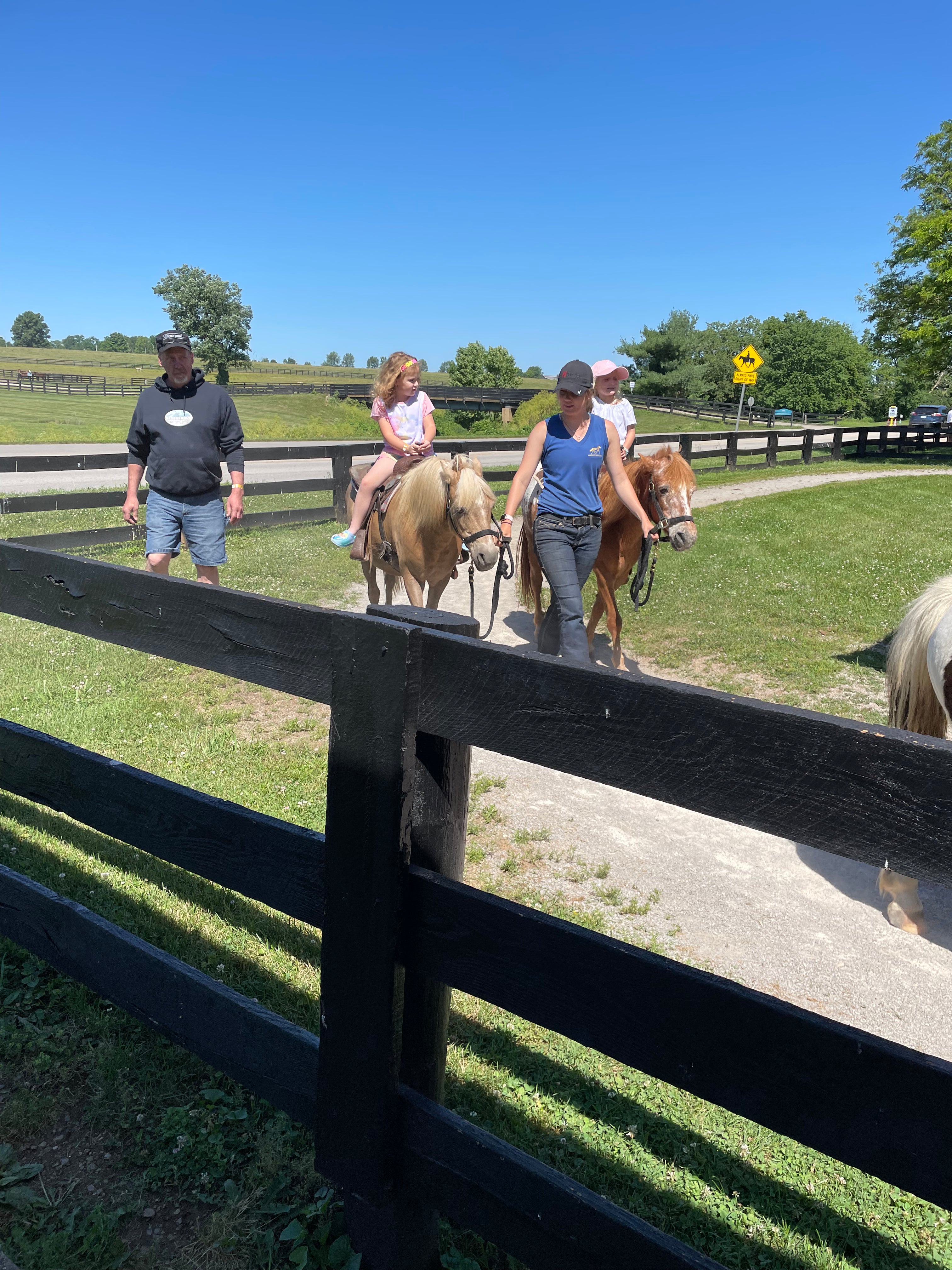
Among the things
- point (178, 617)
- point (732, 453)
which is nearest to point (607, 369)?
point (178, 617)

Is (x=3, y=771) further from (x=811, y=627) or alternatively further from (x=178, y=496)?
(x=811, y=627)

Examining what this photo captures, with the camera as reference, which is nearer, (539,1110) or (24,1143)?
(24,1143)

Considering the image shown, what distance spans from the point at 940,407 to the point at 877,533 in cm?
5489

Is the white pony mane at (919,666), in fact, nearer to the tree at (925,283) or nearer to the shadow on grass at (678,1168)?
the shadow on grass at (678,1168)

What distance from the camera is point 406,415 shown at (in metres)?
7.34

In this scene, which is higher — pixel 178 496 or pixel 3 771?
pixel 178 496

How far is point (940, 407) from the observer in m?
60.3

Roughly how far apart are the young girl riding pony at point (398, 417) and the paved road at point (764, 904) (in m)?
3.07

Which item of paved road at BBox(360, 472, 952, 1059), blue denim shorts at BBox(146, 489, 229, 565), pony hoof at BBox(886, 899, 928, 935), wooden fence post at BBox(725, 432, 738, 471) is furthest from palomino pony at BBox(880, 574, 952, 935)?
wooden fence post at BBox(725, 432, 738, 471)

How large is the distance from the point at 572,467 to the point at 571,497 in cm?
21

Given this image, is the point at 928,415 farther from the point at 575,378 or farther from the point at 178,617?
the point at 178,617

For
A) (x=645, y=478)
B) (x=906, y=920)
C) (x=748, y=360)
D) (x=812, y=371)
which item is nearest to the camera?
(x=906, y=920)

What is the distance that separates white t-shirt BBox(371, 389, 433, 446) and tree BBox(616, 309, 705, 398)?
58.7 metres

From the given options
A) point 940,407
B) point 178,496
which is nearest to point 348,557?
point 178,496
